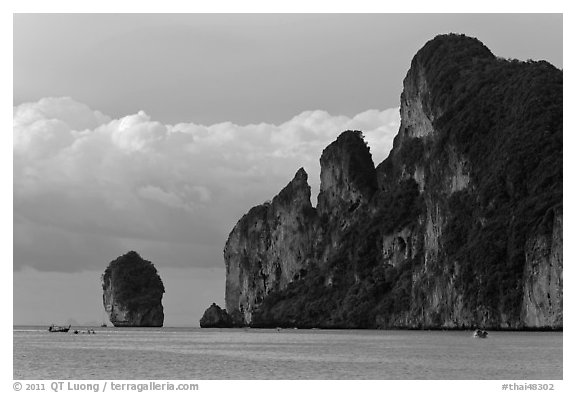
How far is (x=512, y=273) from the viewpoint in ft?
444

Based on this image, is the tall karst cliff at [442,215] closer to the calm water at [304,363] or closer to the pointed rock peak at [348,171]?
the pointed rock peak at [348,171]

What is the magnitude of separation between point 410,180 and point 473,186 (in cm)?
2349

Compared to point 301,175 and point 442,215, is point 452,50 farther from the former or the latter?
point 301,175

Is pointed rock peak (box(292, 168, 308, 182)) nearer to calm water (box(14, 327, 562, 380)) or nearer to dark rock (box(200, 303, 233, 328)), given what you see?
dark rock (box(200, 303, 233, 328))

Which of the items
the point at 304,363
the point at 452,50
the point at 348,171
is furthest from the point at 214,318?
the point at 304,363

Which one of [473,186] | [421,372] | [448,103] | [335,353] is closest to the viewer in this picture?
Answer: [421,372]

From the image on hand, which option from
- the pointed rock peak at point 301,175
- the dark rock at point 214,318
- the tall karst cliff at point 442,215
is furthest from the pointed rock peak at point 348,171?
the dark rock at point 214,318

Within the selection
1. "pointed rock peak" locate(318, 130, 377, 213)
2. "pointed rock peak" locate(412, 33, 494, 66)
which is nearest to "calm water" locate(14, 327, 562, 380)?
"pointed rock peak" locate(412, 33, 494, 66)

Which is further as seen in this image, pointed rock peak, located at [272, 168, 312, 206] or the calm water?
pointed rock peak, located at [272, 168, 312, 206]

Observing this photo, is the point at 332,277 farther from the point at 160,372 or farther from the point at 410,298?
the point at 160,372

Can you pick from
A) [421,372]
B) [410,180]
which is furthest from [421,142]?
[421,372]

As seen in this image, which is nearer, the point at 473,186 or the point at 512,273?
the point at 512,273

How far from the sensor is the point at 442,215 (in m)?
152

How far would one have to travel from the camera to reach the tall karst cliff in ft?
445
